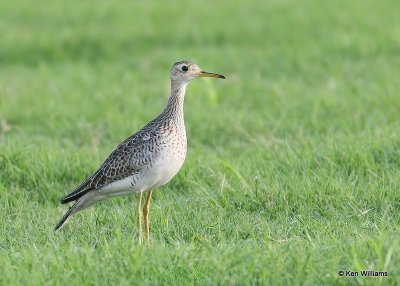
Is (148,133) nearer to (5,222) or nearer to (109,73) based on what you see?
(5,222)

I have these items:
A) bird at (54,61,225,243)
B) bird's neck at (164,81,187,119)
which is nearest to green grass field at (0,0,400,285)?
bird at (54,61,225,243)

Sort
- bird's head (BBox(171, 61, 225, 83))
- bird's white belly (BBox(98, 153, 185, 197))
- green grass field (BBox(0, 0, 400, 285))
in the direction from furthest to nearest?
bird's head (BBox(171, 61, 225, 83))
bird's white belly (BBox(98, 153, 185, 197))
green grass field (BBox(0, 0, 400, 285))

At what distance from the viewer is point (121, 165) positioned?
23.6 feet

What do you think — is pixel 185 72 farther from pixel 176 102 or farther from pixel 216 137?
pixel 216 137

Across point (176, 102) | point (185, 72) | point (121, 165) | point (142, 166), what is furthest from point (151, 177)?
point (185, 72)

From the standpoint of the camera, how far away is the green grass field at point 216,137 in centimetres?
596

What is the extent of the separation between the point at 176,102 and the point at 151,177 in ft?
2.59

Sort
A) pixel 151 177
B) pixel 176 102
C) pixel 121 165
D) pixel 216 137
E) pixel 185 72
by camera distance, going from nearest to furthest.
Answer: pixel 151 177
pixel 121 165
pixel 176 102
pixel 185 72
pixel 216 137

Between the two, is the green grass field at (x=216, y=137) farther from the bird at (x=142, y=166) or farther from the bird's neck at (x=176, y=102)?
the bird's neck at (x=176, y=102)

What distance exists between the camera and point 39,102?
12156 mm

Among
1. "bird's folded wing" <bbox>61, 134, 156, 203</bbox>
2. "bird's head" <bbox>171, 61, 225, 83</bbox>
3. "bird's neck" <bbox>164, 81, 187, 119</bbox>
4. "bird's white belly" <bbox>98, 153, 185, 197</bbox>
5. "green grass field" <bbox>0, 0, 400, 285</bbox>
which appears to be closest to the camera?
"green grass field" <bbox>0, 0, 400, 285</bbox>

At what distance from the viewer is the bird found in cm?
696

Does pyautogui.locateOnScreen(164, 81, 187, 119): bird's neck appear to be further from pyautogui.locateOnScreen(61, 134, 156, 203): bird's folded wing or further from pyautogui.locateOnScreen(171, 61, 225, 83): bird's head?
pyautogui.locateOnScreen(61, 134, 156, 203): bird's folded wing

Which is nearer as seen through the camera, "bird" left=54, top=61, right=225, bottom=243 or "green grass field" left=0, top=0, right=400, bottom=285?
"green grass field" left=0, top=0, right=400, bottom=285
